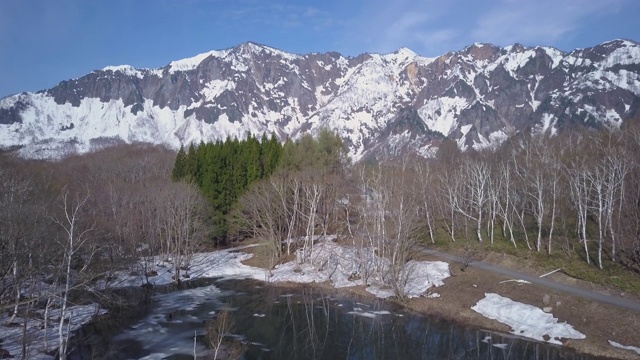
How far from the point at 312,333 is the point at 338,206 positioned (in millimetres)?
27591

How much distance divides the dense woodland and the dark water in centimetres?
459

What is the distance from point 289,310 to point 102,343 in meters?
12.6

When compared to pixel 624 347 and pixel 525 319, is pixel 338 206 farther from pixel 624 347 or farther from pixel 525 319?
pixel 624 347

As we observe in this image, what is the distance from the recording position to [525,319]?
95.5 feet

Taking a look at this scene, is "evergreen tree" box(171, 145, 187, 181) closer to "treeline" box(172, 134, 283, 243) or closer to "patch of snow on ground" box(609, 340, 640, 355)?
"treeline" box(172, 134, 283, 243)

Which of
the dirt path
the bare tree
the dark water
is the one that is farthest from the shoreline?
the bare tree

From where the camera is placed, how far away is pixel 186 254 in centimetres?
4459

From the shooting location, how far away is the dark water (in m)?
25.1

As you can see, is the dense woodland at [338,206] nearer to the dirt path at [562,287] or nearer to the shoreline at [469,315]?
the shoreline at [469,315]

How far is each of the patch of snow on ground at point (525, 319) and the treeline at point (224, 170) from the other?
33478 millimetres

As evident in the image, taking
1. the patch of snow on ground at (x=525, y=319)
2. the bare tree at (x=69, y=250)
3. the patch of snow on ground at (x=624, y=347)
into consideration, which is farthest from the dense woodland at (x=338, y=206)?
the patch of snow on ground at (x=624, y=347)

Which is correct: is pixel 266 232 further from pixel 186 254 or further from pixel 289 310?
pixel 289 310

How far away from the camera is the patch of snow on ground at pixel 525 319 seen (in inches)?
1049

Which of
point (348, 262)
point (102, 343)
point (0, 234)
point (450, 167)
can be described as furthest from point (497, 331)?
point (450, 167)
